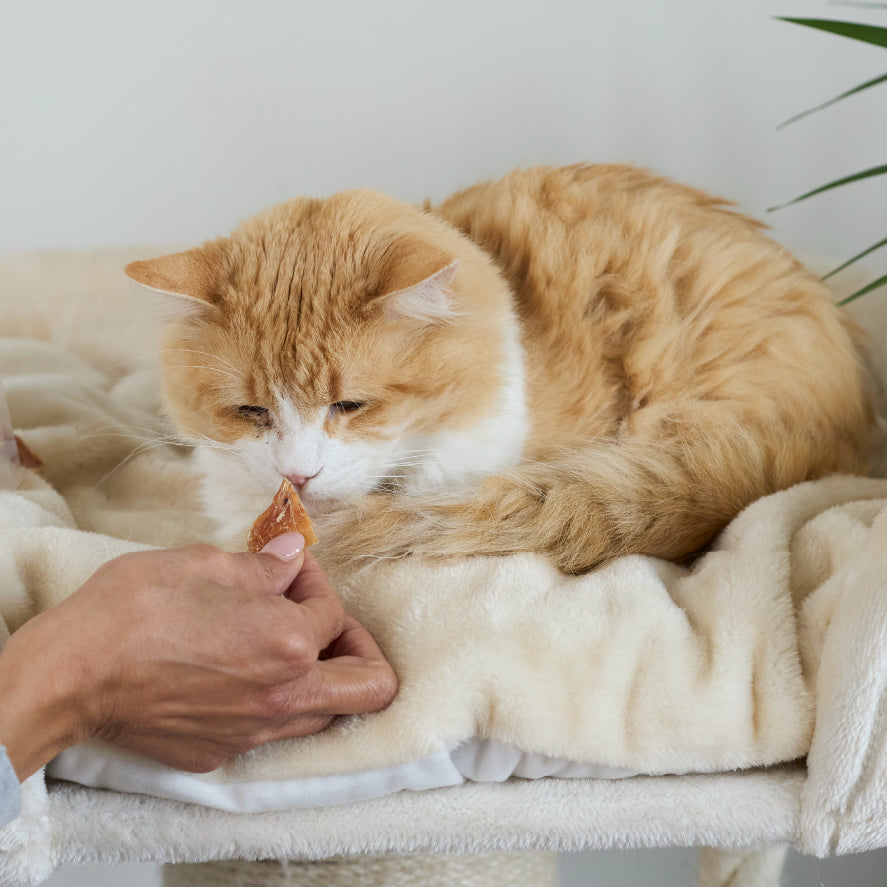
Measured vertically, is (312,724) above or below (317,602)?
below

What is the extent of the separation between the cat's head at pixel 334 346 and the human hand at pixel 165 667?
311 mm

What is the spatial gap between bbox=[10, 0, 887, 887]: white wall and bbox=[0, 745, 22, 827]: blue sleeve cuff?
1.78 meters

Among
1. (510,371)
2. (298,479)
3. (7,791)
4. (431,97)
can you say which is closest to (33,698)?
(7,791)

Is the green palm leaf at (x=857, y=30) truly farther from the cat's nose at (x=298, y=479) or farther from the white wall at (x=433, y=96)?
the white wall at (x=433, y=96)

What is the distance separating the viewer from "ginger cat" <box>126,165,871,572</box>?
117 cm

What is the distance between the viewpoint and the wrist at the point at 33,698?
0.78 metres

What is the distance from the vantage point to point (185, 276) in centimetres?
120

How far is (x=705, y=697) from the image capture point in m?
Result: 0.95

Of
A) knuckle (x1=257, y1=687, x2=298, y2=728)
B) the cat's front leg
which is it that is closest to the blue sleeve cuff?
knuckle (x1=257, y1=687, x2=298, y2=728)

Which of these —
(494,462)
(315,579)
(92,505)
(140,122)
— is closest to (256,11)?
(140,122)

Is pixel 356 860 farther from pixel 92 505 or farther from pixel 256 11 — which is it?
pixel 256 11

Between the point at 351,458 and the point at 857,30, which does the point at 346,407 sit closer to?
the point at 351,458

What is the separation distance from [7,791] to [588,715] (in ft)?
1.79

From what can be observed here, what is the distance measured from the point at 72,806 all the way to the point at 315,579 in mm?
337
